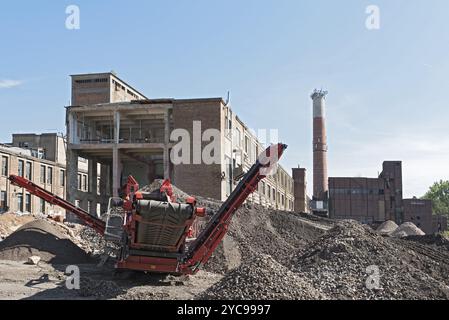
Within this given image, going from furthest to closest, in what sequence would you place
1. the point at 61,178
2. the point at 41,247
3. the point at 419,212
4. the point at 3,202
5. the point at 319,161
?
1. the point at 319,161
2. the point at 61,178
3. the point at 419,212
4. the point at 3,202
5. the point at 41,247

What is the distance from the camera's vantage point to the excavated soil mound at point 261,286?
9.33 m

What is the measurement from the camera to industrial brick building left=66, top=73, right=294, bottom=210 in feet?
125

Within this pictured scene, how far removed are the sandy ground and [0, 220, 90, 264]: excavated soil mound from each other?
0.80 m

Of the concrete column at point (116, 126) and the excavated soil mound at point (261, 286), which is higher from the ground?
the concrete column at point (116, 126)

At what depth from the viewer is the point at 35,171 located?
54.4m

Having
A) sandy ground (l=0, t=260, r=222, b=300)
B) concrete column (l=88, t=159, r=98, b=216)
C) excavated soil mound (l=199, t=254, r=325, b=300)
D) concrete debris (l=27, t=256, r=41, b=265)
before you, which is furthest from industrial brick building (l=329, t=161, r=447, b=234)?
excavated soil mound (l=199, t=254, r=325, b=300)

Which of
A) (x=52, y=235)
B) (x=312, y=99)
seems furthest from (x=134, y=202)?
(x=312, y=99)

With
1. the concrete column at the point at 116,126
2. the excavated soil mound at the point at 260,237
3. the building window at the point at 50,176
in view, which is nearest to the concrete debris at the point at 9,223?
the excavated soil mound at the point at 260,237

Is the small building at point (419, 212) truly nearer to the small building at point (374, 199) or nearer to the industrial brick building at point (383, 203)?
the industrial brick building at point (383, 203)

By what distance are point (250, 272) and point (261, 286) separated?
18.8 inches

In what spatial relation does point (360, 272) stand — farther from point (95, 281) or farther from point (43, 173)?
point (43, 173)

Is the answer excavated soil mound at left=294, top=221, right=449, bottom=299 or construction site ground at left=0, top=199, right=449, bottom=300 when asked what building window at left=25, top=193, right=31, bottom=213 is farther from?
excavated soil mound at left=294, top=221, right=449, bottom=299

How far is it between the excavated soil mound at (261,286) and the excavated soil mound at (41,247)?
10063mm

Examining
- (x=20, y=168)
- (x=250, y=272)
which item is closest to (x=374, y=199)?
(x=20, y=168)
